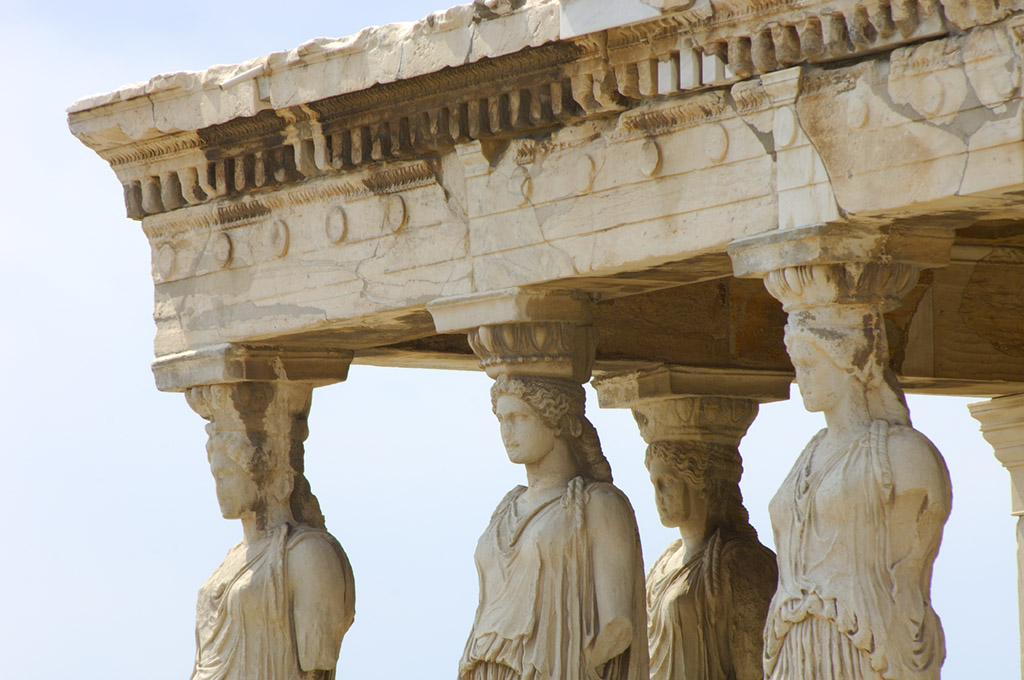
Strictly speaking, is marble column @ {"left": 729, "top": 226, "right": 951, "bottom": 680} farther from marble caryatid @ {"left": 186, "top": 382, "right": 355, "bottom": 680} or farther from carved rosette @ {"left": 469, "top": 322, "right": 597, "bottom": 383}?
marble caryatid @ {"left": 186, "top": 382, "right": 355, "bottom": 680}

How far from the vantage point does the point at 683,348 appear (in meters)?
9.67

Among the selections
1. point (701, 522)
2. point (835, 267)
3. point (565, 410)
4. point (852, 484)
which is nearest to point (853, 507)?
point (852, 484)

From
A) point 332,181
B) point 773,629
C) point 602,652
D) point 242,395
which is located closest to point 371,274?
point 332,181

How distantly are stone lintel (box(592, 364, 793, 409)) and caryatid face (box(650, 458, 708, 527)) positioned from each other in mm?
301

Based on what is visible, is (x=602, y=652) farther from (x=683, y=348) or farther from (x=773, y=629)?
(x=683, y=348)

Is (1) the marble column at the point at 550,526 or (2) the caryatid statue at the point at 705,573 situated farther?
(2) the caryatid statue at the point at 705,573

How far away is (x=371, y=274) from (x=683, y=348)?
1.82m

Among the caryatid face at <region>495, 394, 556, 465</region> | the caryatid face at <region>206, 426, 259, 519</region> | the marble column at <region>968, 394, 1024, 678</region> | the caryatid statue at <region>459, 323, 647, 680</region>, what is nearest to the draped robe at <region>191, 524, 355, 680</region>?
the caryatid face at <region>206, 426, 259, 519</region>

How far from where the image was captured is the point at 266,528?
9.05 metres

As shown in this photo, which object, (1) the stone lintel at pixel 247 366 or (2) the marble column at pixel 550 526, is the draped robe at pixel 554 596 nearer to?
(2) the marble column at pixel 550 526

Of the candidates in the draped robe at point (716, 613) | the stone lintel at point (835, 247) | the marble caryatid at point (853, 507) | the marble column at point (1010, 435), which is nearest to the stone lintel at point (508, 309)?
the stone lintel at point (835, 247)

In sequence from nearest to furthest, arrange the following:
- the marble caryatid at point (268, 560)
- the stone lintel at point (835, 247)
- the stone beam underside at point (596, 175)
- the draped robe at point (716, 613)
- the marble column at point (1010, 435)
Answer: the stone beam underside at point (596, 175) < the stone lintel at point (835, 247) < the marble caryatid at point (268, 560) < the draped robe at point (716, 613) < the marble column at point (1010, 435)

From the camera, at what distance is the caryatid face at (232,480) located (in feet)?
29.5

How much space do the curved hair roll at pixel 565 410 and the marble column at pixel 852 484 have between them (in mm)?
1125
